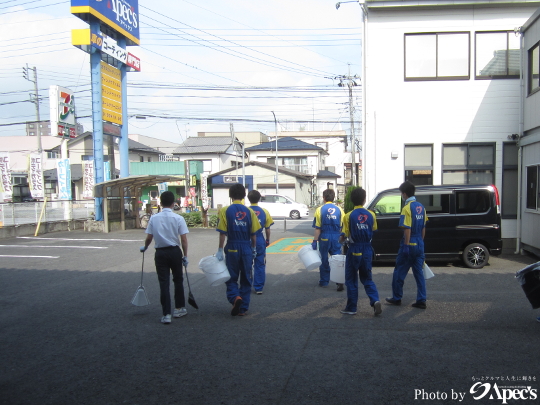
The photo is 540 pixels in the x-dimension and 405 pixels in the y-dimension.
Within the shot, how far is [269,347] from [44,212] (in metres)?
17.8

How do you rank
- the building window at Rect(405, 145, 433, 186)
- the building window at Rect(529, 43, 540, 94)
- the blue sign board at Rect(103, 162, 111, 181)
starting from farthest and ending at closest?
the blue sign board at Rect(103, 162, 111, 181) < the building window at Rect(405, 145, 433, 186) < the building window at Rect(529, 43, 540, 94)

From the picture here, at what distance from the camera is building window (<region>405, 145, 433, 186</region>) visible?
13.9m

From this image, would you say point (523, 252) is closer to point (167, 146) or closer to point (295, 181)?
point (295, 181)

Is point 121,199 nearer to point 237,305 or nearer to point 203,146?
point 237,305

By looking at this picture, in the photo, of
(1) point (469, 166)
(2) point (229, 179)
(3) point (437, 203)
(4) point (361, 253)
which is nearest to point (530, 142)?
(1) point (469, 166)

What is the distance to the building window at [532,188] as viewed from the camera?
450 inches

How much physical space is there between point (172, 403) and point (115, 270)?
7.80 m

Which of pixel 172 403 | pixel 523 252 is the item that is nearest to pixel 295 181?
pixel 523 252

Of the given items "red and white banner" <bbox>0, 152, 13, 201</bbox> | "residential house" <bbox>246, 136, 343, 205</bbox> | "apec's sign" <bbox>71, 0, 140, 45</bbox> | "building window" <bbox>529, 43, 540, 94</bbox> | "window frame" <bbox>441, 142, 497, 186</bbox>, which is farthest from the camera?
"residential house" <bbox>246, 136, 343, 205</bbox>

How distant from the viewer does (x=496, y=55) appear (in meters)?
13.6

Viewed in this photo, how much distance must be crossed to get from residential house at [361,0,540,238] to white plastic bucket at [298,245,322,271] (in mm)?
6579

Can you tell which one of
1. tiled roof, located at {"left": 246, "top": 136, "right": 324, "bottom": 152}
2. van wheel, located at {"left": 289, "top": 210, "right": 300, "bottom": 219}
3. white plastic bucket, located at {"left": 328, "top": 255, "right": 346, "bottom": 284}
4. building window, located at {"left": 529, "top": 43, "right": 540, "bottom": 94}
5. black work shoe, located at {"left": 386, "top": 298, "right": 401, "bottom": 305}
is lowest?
van wheel, located at {"left": 289, "top": 210, "right": 300, "bottom": 219}

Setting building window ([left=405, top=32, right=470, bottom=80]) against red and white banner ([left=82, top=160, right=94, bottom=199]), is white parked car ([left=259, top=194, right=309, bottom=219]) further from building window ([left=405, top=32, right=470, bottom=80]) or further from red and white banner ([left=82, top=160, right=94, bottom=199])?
building window ([left=405, top=32, right=470, bottom=80])

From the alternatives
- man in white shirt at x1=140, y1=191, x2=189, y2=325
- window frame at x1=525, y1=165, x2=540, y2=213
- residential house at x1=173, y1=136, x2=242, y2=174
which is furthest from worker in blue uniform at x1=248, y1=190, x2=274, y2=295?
residential house at x1=173, y1=136, x2=242, y2=174
